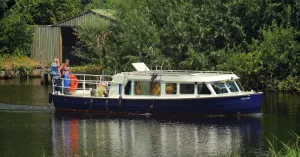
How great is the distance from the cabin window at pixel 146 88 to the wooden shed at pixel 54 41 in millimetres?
30903

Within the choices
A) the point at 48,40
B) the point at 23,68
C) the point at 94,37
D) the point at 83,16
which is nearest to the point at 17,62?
the point at 23,68

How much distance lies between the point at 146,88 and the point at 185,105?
2259 millimetres

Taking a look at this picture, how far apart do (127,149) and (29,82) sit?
30.1m

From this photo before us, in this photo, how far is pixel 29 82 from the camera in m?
61.4

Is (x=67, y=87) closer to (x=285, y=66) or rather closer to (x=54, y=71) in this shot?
(x=54, y=71)

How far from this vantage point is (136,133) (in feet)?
119

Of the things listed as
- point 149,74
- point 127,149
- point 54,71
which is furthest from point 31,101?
point 127,149

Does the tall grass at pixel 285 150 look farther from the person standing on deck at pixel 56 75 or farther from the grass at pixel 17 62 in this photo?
the grass at pixel 17 62

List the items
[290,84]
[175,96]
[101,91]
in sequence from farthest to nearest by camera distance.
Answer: [290,84] → [101,91] → [175,96]

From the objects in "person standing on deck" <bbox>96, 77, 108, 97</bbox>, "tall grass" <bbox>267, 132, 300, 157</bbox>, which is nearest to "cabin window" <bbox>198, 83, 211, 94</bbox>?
"person standing on deck" <bbox>96, 77, 108, 97</bbox>

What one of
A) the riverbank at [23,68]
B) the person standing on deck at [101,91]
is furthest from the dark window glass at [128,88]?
the riverbank at [23,68]

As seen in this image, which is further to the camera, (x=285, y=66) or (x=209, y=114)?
(x=285, y=66)

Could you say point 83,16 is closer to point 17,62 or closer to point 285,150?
point 17,62

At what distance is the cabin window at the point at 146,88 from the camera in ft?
136
